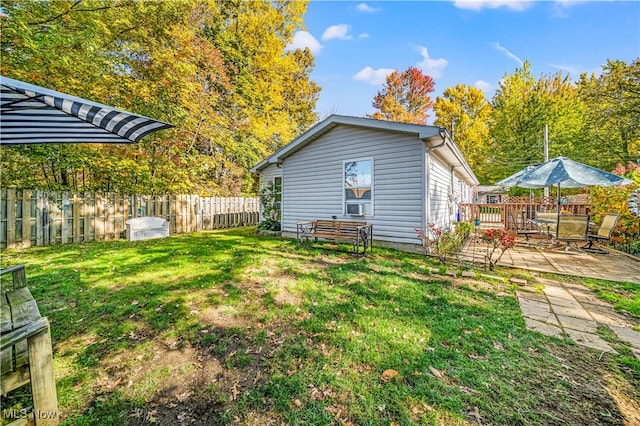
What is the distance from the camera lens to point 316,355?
2.52 m

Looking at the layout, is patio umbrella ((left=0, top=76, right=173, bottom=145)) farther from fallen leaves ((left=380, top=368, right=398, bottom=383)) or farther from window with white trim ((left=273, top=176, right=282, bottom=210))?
window with white trim ((left=273, top=176, right=282, bottom=210))

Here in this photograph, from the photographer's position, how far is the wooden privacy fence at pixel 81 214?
22.5 feet

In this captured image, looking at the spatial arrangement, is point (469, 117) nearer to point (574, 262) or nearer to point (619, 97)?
point (619, 97)

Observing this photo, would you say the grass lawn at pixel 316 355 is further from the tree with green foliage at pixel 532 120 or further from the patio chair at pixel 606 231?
the tree with green foliage at pixel 532 120

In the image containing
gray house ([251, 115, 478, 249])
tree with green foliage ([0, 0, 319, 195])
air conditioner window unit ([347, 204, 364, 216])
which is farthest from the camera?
air conditioner window unit ([347, 204, 364, 216])

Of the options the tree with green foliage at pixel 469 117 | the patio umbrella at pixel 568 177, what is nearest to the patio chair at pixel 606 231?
the patio umbrella at pixel 568 177

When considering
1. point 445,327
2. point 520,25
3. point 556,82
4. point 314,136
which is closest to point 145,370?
point 445,327

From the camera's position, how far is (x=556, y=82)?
2033 centimetres

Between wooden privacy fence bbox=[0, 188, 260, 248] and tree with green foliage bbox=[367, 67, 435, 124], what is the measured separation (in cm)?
1844

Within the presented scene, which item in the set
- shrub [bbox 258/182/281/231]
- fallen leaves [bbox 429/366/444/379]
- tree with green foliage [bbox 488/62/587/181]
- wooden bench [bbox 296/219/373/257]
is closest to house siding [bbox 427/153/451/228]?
wooden bench [bbox 296/219/373/257]

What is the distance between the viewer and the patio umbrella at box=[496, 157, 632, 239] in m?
6.81

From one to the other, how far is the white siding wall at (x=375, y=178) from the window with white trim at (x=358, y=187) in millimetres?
146

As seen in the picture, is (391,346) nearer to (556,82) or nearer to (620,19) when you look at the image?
(620,19)

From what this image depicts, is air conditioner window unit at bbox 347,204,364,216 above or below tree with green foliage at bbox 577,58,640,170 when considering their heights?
below
